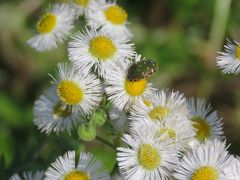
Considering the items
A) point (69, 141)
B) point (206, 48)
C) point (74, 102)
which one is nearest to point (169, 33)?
point (206, 48)

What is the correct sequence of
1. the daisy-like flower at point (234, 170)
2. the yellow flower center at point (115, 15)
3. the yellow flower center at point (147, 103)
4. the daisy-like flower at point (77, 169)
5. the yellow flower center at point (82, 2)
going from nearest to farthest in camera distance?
the daisy-like flower at point (234, 170)
the daisy-like flower at point (77, 169)
the yellow flower center at point (147, 103)
the yellow flower center at point (82, 2)
the yellow flower center at point (115, 15)

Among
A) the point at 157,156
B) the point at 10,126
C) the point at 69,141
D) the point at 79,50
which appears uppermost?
the point at 79,50

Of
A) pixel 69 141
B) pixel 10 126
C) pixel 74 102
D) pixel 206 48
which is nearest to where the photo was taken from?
pixel 74 102

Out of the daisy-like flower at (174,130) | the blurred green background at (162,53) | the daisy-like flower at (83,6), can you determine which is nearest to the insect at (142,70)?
Result: the daisy-like flower at (174,130)

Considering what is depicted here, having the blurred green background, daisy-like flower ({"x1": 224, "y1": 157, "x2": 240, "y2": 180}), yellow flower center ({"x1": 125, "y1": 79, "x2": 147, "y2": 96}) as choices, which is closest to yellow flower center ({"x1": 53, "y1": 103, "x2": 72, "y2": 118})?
yellow flower center ({"x1": 125, "y1": 79, "x2": 147, "y2": 96})

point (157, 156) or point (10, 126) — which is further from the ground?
point (157, 156)

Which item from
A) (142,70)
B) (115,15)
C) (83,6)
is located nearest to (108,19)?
(115,15)

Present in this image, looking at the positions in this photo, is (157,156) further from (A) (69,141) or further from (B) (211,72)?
(B) (211,72)

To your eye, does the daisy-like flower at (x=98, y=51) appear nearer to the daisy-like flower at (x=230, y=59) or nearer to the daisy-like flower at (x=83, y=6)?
the daisy-like flower at (x=83, y=6)
